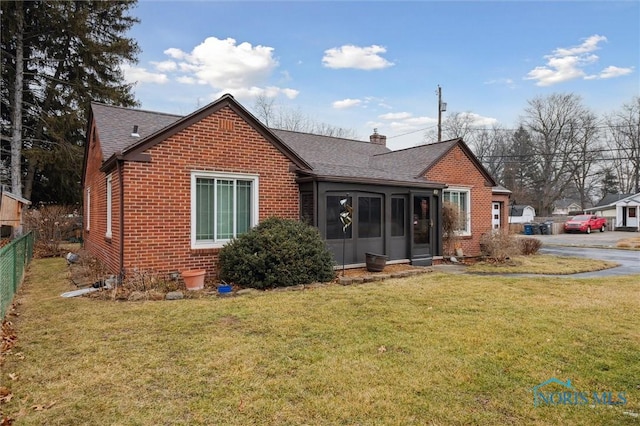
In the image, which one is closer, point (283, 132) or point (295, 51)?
point (283, 132)

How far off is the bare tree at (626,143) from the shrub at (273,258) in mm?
42490

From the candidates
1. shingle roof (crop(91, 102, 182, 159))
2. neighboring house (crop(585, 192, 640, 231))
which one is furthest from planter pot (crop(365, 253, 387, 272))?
neighboring house (crop(585, 192, 640, 231))

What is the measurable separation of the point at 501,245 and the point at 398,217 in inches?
165

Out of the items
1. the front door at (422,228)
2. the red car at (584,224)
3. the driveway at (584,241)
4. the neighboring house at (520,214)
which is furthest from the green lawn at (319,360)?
the neighboring house at (520,214)

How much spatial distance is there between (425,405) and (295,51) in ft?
57.5

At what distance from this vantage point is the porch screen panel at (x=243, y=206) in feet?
30.9

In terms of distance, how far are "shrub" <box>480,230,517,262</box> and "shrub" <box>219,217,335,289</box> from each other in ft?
23.9

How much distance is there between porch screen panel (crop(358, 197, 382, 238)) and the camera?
428 inches

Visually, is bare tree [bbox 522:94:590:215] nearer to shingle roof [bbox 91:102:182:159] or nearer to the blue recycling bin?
the blue recycling bin

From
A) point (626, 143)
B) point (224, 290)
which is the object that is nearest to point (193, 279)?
point (224, 290)

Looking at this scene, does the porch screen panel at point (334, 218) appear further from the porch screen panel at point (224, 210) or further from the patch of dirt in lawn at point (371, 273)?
the porch screen panel at point (224, 210)

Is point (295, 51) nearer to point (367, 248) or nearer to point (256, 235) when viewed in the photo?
point (367, 248)

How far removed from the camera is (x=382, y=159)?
16016 mm

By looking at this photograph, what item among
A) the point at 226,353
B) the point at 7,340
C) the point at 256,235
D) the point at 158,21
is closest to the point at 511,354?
the point at 226,353
